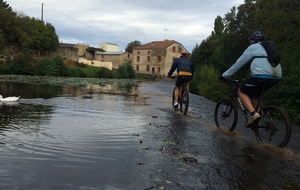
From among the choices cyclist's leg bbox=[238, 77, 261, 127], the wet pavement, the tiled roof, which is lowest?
the wet pavement

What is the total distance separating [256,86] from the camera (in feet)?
16.3

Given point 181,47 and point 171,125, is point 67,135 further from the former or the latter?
point 181,47

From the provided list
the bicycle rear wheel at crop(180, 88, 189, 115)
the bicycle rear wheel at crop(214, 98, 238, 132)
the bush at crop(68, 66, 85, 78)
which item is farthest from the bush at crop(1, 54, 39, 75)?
the bicycle rear wheel at crop(214, 98, 238, 132)

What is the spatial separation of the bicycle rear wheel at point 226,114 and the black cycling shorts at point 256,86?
0.84 m

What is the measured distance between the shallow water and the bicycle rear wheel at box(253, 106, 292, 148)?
2.25m

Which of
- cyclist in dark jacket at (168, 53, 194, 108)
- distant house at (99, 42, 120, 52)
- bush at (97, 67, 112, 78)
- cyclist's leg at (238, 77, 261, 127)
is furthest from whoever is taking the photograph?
distant house at (99, 42, 120, 52)

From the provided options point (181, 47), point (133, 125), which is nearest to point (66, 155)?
point (133, 125)

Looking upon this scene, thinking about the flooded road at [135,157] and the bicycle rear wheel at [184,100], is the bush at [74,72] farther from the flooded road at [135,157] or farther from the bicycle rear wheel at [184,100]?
the flooded road at [135,157]

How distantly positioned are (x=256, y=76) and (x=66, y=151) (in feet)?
10.8

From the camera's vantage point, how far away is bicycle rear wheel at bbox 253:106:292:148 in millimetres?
4723

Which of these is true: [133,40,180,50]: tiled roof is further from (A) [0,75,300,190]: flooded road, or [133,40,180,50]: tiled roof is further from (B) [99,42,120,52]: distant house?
(A) [0,75,300,190]: flooded road

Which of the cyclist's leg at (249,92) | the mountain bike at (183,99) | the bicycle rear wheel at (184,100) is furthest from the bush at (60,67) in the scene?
the cyclist's leg at (249,92)

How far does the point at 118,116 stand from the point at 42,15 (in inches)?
2673

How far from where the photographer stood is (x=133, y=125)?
627 centimetres
